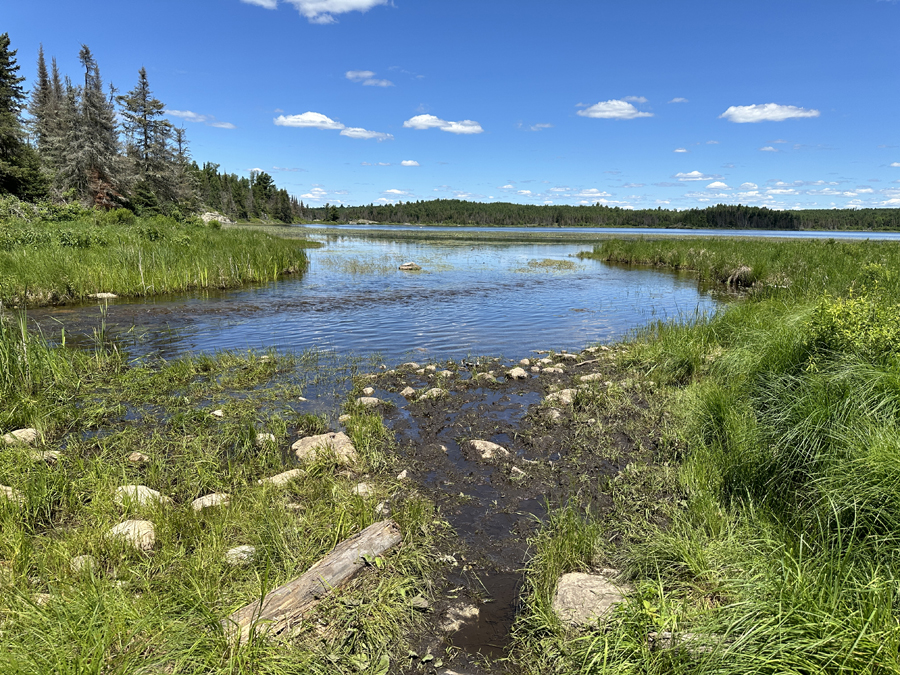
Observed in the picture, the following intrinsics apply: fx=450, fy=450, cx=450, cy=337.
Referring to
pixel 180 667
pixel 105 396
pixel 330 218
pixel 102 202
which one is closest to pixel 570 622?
pixel 180 667

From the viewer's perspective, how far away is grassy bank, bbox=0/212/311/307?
15.0 meters

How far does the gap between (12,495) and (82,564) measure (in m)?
1.60

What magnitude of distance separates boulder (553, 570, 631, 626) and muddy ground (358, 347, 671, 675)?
447mm

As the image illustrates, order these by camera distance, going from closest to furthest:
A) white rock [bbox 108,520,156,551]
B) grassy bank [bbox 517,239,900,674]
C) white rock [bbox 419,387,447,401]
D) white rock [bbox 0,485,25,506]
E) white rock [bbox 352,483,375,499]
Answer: grassy bank [bbox 517,239,900,674] → white rock [bbox 108,520,156,551] → white rock [bbox 0,485,25,506] → white rock [bbox 352,483,375,499] → white rock [bbox 419,387,447,401]

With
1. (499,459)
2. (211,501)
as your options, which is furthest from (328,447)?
(499,459)

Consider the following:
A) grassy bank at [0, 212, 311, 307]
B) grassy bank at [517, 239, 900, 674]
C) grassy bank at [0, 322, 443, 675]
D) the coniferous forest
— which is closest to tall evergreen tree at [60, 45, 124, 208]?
the coniferous forest

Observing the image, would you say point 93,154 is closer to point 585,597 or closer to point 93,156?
point 93,156

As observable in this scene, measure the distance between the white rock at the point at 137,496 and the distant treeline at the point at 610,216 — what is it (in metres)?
157

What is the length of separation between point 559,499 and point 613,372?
481cm

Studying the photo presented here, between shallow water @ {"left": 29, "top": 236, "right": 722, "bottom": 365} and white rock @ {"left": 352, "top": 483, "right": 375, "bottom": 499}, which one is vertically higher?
shallow water @ {"left": 29, "top": 236, "right": 722, "bottom": 365}

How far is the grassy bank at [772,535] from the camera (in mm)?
2451

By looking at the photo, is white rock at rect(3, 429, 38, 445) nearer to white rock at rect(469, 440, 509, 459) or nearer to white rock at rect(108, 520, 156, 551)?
white rock at rect(108, 520, 156, 551)

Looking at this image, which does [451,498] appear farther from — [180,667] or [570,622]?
[180,667]

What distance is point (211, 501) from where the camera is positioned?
185 inches
